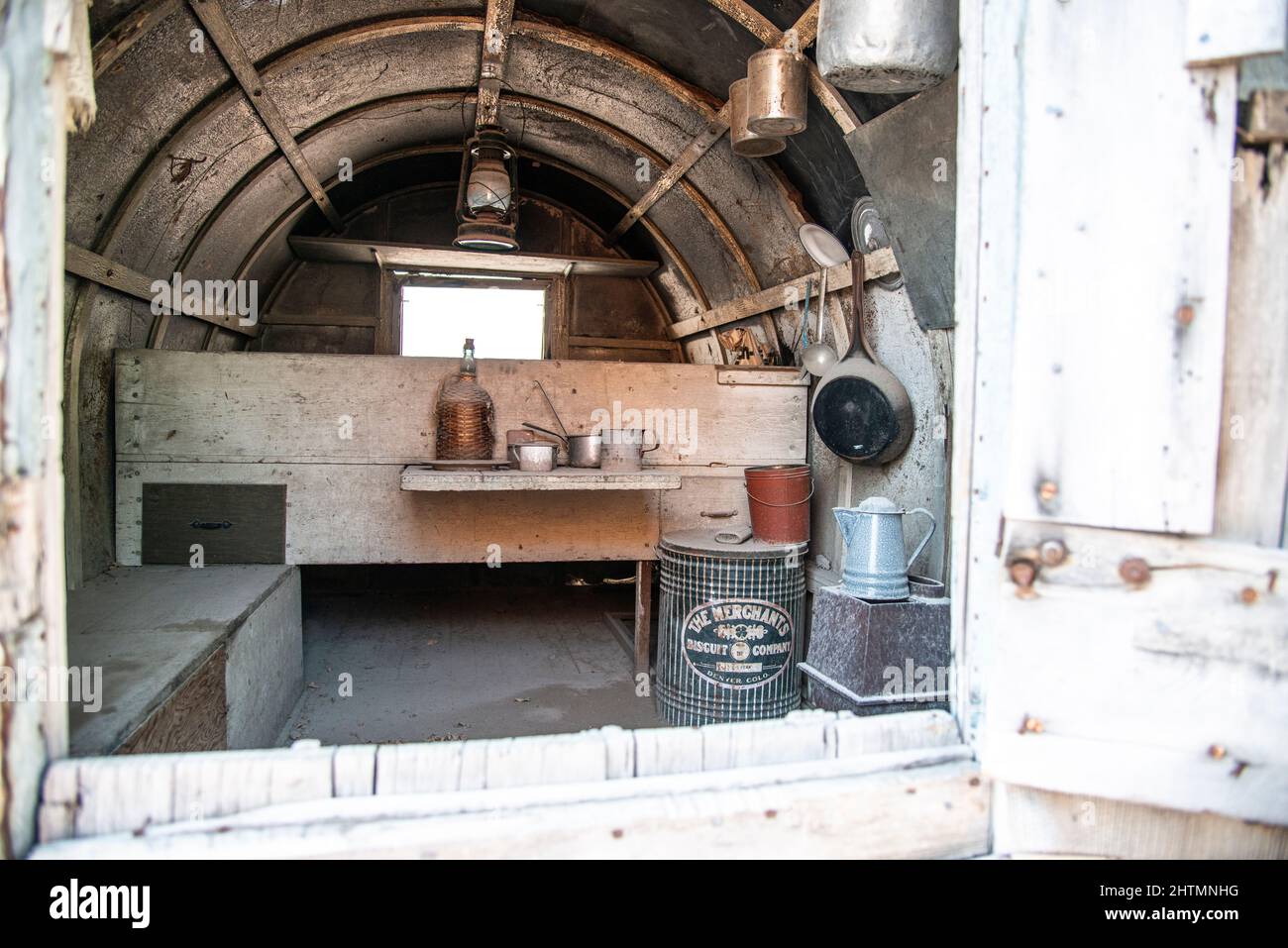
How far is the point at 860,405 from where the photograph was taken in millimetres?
4242

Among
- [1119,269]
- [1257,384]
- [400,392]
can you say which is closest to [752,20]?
[400,392]

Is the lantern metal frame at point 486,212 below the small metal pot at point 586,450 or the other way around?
the other way around

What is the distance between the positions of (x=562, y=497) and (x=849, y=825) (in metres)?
3.54

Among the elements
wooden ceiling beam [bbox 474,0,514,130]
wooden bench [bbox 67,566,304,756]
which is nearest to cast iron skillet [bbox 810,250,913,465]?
wooden ceiling beam [bbox 474,0,514,130]

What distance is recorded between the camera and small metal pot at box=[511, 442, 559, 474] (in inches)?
173

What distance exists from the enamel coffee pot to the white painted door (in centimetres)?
162

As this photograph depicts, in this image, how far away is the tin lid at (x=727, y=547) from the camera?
430 cm

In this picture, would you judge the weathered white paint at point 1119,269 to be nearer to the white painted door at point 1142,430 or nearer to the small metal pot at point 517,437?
the white painted door at point 1142,430

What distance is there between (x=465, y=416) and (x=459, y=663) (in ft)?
5.65

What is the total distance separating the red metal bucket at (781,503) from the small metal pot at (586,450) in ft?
2.83

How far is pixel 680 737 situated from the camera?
1677 mm

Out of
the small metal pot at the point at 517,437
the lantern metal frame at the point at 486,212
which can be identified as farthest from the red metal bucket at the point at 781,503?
the lantern metal frame at the point at 486,212

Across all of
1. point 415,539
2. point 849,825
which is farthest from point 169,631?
point 849,825

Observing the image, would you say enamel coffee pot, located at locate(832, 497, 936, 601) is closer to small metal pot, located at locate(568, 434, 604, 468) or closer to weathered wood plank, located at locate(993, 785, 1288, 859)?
weathered wood plank, located at locate(993, 785, 1288, 859)
